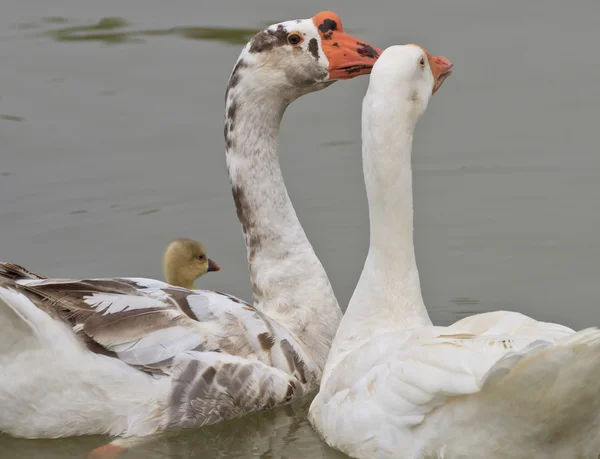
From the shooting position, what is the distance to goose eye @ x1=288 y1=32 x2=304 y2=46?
28.5ft

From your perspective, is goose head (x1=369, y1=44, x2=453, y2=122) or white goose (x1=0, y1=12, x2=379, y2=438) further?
white goose (x1=0, y1=12, x2=379, y2=438)

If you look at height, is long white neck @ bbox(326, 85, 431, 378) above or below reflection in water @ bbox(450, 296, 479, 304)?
above

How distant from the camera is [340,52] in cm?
876

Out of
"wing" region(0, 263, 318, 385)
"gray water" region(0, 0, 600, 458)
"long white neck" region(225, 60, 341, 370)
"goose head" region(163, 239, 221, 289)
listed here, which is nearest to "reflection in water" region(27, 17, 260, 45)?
"gray water" region(0, 0, 600, 458)

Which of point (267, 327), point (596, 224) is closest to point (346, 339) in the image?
point (267, 327)

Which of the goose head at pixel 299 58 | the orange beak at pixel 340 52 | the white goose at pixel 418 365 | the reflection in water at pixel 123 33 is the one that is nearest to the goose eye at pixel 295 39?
the goose head at pixel 299 58

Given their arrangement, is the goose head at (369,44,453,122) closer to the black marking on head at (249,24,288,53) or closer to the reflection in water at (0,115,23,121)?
the black marking on head at (249,24,288,53)

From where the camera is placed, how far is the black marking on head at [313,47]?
8703 mm

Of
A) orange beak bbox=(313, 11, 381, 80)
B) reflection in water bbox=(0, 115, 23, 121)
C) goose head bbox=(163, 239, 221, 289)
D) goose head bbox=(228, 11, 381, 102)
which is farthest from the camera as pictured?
reflection in water bbox=(0, 115, 23, 121)

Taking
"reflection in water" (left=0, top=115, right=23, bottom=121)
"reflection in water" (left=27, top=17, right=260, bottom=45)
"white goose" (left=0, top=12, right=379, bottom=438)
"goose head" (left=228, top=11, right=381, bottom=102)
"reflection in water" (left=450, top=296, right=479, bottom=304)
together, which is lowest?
"reflection in water" (left=450, top=296, right=479, bottom=304)

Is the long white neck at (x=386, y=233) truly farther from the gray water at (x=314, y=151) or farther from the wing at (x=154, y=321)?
the gray water at (x=314, y=151)

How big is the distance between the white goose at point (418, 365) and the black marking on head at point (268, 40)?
138 cm

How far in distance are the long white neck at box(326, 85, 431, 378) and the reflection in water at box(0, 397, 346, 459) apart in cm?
48

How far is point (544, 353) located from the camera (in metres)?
6.07
